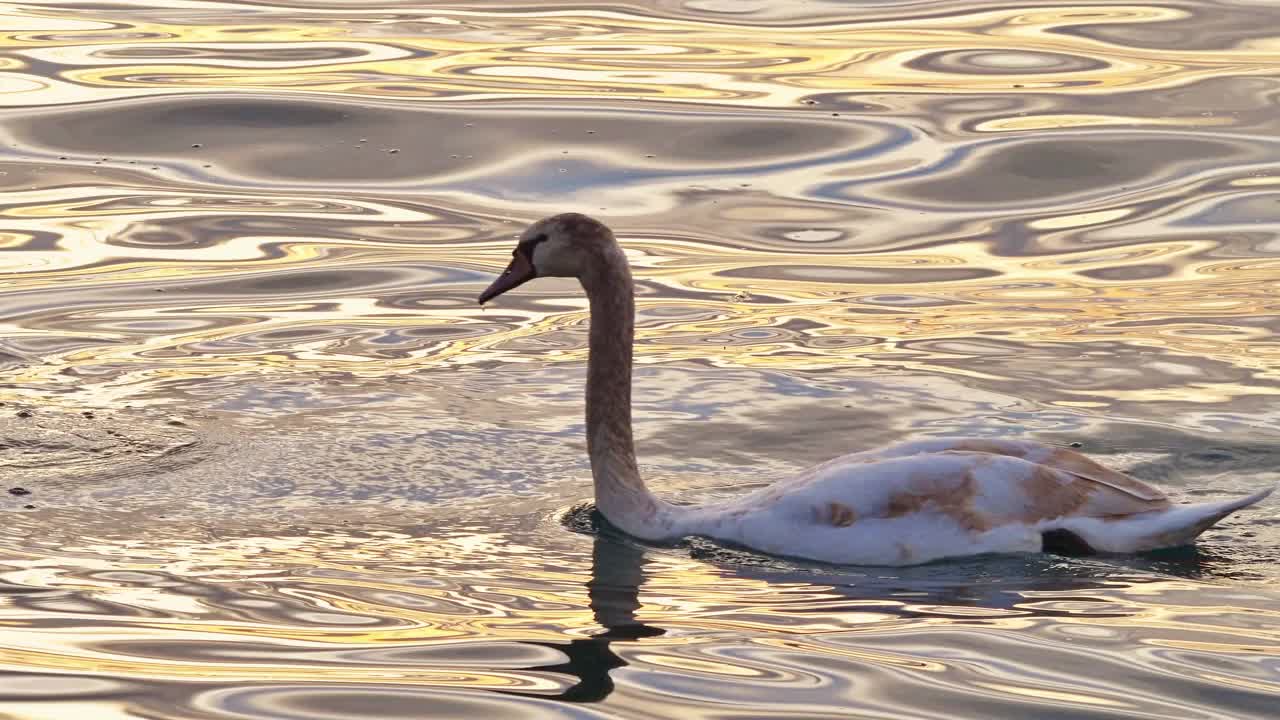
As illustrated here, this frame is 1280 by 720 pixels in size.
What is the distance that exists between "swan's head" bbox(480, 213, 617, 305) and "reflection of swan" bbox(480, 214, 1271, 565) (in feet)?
3.19

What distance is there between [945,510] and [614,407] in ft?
4.80

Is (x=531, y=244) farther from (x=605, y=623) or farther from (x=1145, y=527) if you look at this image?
(x=1145, y=527)

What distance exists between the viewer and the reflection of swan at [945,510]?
27.9 ft

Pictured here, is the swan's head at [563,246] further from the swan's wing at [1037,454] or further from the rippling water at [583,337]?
the swan's wing at [1037,454]

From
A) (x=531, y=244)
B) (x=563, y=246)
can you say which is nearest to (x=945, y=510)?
(x=563, y=246)

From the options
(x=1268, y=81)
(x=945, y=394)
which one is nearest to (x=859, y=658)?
(x=945, y=394)

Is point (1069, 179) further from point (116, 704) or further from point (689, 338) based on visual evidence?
point (116, 704)

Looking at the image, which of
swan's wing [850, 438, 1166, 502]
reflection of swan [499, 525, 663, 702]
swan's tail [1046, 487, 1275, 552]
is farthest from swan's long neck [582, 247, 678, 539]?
swan's tail [1046, 487, 1275, 552]

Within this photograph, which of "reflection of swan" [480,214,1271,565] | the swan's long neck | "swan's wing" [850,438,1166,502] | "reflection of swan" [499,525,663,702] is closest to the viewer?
"reflection of swan" [499,525,663,702]

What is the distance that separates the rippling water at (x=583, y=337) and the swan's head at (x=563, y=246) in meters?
0.99

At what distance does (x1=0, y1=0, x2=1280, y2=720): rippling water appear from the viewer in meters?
7.46

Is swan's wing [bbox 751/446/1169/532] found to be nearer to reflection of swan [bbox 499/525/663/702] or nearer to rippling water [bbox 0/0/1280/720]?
rippling water [bbox 0/0/1280/720]

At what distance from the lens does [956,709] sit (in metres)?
6.95

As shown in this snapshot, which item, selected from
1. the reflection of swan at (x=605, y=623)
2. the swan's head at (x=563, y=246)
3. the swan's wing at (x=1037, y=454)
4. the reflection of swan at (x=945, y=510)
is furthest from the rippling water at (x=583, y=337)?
the swan's head at (x=563, y=246)
